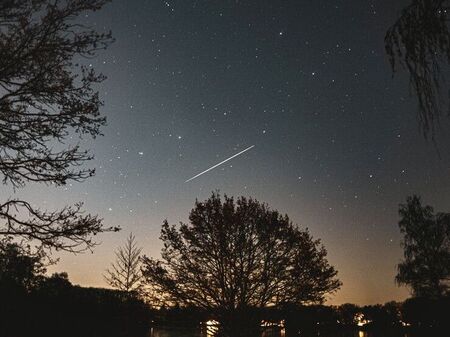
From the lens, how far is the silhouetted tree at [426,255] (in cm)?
2769

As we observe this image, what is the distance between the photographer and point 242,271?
43.2 ft

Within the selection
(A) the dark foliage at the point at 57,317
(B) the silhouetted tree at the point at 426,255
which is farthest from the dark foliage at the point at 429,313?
(A) the dark foliage at the point at 57,317

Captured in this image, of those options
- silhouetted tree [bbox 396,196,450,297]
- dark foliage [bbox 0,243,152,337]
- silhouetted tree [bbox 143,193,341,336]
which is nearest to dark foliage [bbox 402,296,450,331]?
silhouetted tree [bbox 396,196,450,297]

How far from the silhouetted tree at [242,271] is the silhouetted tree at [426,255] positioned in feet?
62.9

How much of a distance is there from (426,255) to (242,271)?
2260cm

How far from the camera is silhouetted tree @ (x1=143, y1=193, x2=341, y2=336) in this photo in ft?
42.8

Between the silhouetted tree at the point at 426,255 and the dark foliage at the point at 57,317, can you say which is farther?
the silhouetted tree at the point at 426,255

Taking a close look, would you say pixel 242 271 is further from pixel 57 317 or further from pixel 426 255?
pixel 426 255

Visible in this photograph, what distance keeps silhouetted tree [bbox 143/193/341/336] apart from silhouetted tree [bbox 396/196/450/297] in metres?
19.2

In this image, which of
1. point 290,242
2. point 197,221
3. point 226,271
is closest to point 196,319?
point 226,271

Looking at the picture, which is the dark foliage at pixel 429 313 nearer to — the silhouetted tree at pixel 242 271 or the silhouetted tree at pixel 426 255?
the silhouetted tree at pixel 426 255

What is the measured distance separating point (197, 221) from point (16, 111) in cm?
962

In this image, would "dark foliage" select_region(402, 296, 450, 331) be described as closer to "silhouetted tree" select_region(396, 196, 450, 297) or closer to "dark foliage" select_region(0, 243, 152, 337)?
"silhouetted tree" select_region(396, 196, 450, 297)

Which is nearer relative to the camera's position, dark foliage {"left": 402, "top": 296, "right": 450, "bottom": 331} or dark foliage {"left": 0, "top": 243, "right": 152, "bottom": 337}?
dark foliage {"left": 0, "top": 243, "right": 152, "bottom": 337}
